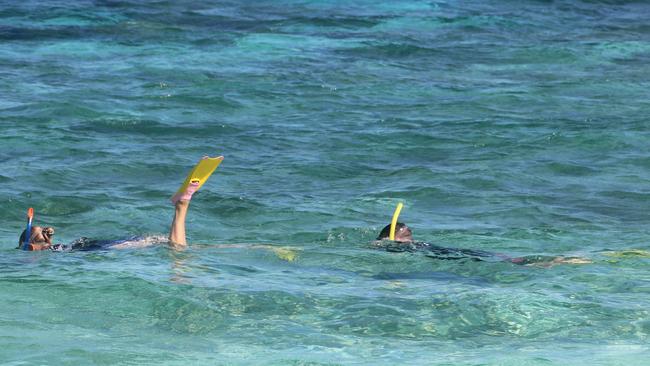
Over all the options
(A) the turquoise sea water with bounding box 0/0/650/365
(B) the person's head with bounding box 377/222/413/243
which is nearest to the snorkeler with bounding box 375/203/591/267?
(B) the person's head with bounding box 377/222/413/243

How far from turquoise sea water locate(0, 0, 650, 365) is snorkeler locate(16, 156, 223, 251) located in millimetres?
233

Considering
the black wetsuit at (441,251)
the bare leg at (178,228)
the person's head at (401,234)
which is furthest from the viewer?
the person's head at (401,234)

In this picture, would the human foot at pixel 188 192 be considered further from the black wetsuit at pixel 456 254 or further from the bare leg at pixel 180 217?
the black wetsuit at pixel 456 254

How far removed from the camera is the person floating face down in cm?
1084

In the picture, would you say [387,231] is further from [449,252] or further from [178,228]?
[178,228]

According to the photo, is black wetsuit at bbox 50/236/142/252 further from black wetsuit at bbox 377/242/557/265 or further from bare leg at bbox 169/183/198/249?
black wetsuit at bbox 377/242/557/265

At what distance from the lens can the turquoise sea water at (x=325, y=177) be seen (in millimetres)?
8758

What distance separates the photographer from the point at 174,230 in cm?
1098

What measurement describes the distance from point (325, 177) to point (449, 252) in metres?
4.47

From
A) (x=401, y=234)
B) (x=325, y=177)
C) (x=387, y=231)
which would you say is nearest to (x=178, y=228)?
(x=387, y=231)

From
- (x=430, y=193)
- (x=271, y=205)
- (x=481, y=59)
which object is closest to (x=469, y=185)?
(x=430, y=193)

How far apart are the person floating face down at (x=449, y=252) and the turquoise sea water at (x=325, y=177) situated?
0.13m

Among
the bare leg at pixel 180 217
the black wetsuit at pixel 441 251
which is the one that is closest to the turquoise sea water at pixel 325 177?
the black wetsuit at pixel 441 251

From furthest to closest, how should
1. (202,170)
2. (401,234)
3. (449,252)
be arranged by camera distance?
(401,234), (449,252), (202,170)
